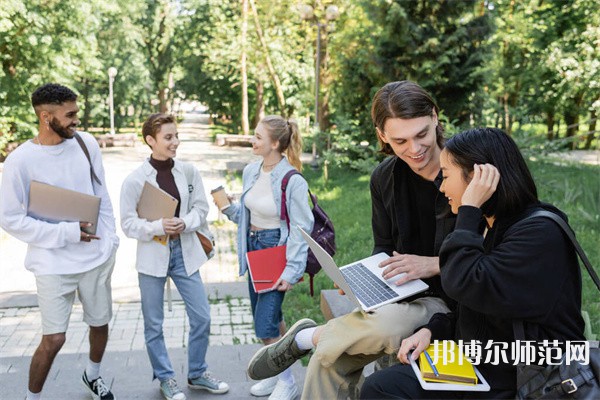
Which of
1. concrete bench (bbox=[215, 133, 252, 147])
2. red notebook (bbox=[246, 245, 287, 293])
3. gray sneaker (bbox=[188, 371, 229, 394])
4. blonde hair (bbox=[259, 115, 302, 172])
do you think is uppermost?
blonde hair (bbox=[259, 115, 302, 172])

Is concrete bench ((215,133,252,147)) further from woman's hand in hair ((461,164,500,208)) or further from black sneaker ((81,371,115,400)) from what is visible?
woman's hand in hair ((461,164,500,208))

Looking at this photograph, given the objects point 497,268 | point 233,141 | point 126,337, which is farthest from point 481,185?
point 233,141

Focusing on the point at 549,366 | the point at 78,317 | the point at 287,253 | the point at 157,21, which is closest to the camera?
the point at 549,366

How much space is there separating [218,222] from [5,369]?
7460mm

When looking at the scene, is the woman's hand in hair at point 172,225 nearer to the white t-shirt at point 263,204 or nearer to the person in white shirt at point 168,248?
the person in white shirt at point 168,248

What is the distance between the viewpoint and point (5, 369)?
Result: 210 inches

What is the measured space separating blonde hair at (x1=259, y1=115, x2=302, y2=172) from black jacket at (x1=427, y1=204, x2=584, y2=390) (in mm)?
2310

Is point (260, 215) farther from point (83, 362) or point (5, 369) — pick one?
point (5, 369)

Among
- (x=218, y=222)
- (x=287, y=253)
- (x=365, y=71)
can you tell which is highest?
(x=365, y=71)

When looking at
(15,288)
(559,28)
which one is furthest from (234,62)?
(15,288)

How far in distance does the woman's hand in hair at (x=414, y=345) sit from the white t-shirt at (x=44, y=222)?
2324mm

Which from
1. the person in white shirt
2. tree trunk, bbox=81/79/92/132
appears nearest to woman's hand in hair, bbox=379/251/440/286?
the person in white shirt

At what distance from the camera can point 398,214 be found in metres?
3.38

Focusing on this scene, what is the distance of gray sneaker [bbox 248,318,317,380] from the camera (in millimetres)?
3330
